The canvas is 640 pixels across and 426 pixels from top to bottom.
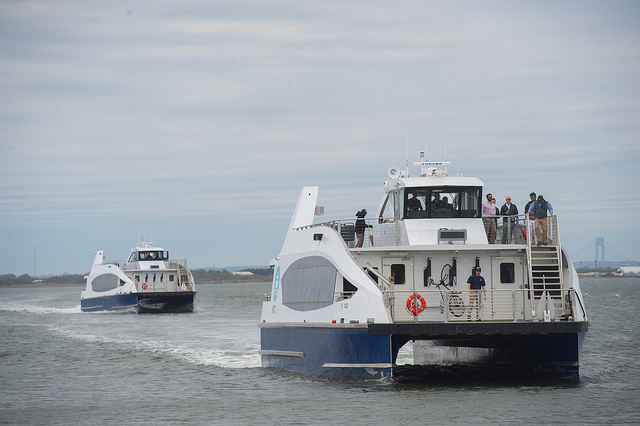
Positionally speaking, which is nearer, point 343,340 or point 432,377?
point 343,340

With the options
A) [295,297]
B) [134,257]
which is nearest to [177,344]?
[295,297]

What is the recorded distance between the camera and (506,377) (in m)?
22.3

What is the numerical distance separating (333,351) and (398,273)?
2.47 metres

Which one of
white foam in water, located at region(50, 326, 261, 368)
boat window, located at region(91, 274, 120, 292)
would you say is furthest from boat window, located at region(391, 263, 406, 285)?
boat window, located at region(91, 274, 120, 292)

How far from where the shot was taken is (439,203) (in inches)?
905

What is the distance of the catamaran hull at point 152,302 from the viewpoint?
60219 millimetres

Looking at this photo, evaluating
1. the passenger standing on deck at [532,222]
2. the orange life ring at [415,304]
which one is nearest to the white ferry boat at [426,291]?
the orange life ring at [415,304]

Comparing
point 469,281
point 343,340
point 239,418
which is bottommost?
point 239,418

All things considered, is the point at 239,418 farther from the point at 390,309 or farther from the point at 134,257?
the point at 134,257

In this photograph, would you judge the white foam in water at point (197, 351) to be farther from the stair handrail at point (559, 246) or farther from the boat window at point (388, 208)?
the stair handrail at point (559, 246)

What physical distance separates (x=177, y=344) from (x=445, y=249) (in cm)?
1784

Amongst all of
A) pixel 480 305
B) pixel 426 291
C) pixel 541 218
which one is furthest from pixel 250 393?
pixel 541 218

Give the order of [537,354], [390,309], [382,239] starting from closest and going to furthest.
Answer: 1. [390,309]
2. [537,354]
3. [382,239]

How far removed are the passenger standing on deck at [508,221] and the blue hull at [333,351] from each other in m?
4.70
